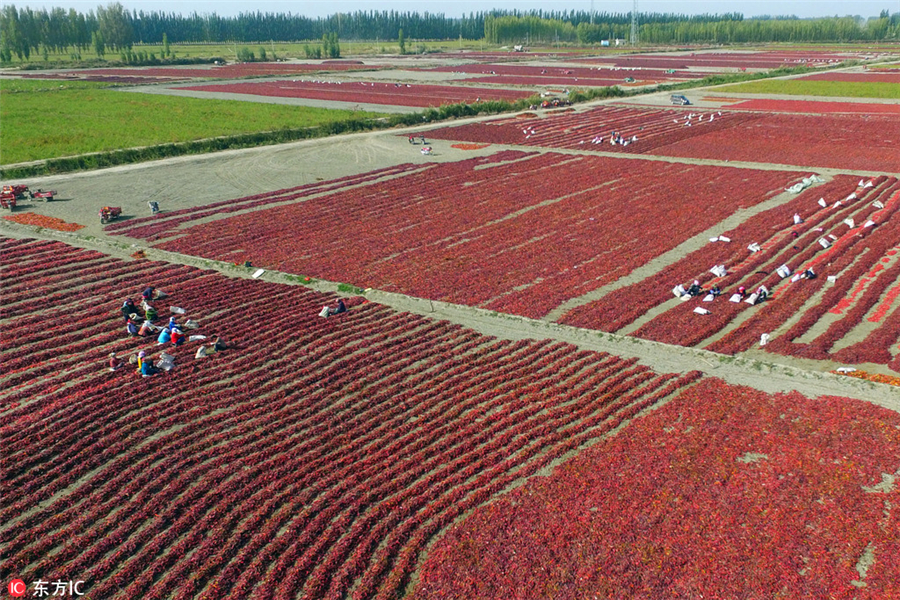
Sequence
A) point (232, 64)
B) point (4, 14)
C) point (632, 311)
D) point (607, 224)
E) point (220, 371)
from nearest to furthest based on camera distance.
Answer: point (220, 371) → point (632, 311) → point (607, 224) → point (232, 64) → point (4, 14)

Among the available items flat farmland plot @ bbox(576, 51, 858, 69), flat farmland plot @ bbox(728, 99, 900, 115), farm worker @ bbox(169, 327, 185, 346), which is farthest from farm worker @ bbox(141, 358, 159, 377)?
flat farmland plot @ bbox(576, 51, 858, 69)

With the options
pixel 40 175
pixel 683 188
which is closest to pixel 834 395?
pixel 683 188

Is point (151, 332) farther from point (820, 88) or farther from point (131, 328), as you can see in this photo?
point (820, 88)

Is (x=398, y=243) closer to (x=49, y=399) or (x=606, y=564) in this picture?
(x=49, y=399)

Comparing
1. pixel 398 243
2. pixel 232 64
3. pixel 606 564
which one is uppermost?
pixel 232 64

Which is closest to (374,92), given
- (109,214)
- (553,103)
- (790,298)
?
(553,103)

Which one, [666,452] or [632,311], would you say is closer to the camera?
[666,452]
